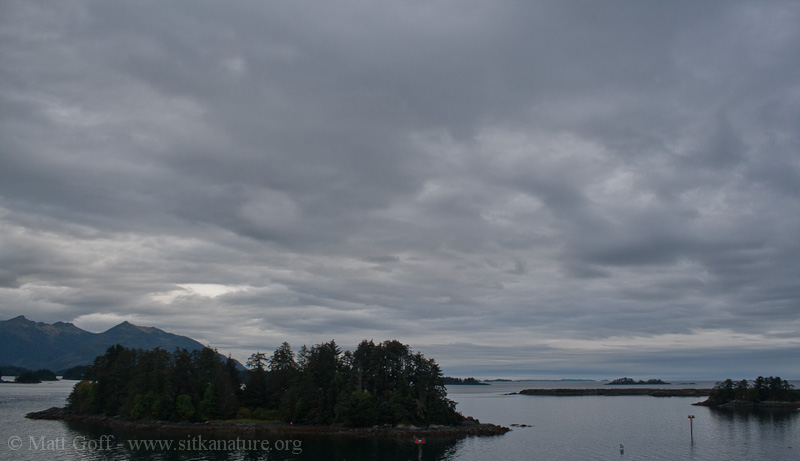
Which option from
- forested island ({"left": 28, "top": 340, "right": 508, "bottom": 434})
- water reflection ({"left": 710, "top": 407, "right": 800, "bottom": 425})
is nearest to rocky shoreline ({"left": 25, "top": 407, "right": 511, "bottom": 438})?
forested island ({"left": 28, "top": 340, "right": 508, "bottom": 434})

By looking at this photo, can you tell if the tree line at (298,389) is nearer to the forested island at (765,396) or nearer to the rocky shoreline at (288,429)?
the rocky shoreline at (288,429)

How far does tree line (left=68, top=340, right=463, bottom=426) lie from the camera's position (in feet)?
377

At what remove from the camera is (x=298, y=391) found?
386ft

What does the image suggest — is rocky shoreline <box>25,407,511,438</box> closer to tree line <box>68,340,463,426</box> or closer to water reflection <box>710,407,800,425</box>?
tree line <box>68,340,463,426</box>

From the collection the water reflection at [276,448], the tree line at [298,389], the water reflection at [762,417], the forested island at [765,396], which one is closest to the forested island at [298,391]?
the tree line at [298,389]

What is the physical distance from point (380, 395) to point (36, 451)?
67.1 metres

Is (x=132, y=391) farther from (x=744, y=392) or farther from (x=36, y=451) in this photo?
(x=744, y=392)

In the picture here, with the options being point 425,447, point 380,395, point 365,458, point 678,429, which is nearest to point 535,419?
point 678,429

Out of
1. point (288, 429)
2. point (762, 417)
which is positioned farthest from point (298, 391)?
point (762, 417)

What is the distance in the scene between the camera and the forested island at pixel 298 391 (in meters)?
115

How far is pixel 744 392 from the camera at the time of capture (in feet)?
652

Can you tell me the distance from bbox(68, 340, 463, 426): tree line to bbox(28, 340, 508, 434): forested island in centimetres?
23

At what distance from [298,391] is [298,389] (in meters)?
0.50

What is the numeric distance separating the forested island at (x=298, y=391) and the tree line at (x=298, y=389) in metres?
0.23
